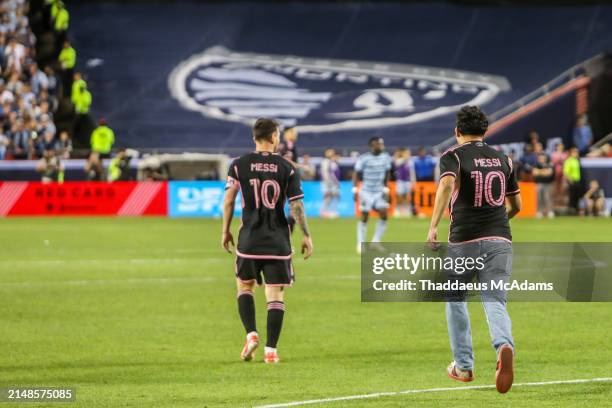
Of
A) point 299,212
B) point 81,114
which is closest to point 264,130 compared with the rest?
point 299,212

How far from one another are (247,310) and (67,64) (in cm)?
3817

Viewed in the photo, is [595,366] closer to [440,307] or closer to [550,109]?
[440,307]

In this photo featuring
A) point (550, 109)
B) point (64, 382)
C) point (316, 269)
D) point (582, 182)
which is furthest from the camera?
point (550, 109)

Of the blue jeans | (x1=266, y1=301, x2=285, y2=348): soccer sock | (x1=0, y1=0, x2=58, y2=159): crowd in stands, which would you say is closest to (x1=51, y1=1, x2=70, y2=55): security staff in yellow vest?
(x1=0, y1=0, x2=58, y2=159): crowd in stands

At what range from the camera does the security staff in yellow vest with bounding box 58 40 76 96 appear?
159 ft

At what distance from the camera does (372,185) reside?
24.7 m

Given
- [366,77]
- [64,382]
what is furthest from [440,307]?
[366,77]

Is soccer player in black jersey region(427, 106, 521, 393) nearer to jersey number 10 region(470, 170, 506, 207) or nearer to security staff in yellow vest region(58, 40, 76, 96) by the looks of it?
jersey number 10 region(470, 170, 506, 207)

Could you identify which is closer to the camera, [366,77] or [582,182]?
[582,182]

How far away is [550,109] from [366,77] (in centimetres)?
963

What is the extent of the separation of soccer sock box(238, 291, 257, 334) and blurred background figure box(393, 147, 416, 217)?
27.7 metres

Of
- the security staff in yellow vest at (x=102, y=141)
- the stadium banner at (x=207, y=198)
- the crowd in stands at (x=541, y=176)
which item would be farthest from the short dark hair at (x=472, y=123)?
the security staff in yellow vest at (x=102, y=141)

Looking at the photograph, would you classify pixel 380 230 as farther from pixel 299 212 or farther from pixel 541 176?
pixel 541 176

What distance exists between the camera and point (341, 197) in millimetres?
39469
